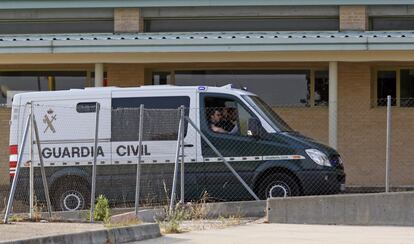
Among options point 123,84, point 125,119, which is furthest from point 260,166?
point 123,84

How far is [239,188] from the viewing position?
1348cm

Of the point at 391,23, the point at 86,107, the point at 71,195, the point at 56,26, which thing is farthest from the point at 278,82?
the point at 71,195

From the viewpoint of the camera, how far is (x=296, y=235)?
35.6ft

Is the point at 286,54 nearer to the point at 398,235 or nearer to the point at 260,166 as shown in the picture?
the point at 260,166

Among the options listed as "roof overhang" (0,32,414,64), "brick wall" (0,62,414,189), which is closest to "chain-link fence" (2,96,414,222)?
"roof overhang" (0,32,414,64)

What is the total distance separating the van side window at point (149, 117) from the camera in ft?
44.0

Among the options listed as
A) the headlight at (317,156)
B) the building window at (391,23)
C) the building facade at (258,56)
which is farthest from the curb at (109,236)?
Result: the building window at (391,23)

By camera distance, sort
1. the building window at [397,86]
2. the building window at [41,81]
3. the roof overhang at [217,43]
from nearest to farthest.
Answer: the roof overhang at [217,43] < the building window at [397,86] < the building window at [41,81]

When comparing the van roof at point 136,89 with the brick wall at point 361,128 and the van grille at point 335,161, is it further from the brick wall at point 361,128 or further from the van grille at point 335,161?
the brick wall at point 361,128

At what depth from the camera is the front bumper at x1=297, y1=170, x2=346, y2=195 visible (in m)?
13.2

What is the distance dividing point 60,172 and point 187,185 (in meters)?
2.38

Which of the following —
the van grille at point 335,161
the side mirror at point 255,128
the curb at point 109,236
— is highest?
the side mirror at point 255,128

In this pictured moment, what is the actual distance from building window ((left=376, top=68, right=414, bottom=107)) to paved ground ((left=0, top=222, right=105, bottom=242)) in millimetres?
10082

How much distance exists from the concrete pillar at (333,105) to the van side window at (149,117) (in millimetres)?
3867
